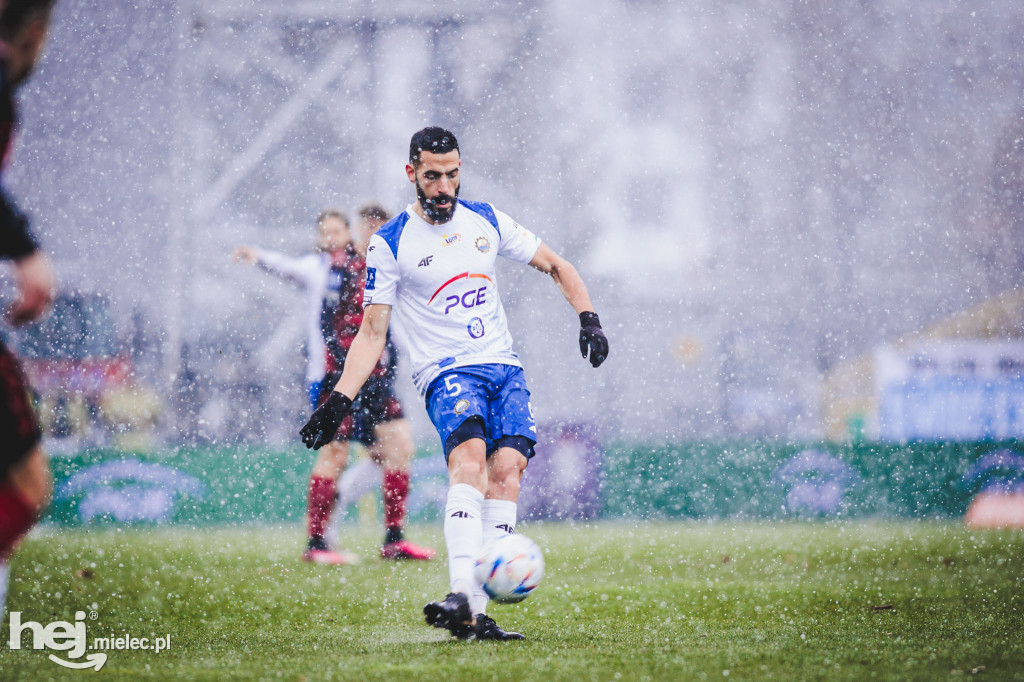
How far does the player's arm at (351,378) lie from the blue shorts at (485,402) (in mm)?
257

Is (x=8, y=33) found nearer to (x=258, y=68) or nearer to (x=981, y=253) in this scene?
(x=258, y=68)

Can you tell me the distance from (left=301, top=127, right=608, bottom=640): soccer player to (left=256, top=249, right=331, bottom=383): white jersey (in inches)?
87.4

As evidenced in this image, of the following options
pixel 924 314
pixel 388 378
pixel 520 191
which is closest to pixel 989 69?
pixel 924 314

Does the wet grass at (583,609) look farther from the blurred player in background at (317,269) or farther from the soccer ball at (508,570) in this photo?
the blurred player in background at (317,269)

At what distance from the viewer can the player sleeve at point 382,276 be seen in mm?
3711

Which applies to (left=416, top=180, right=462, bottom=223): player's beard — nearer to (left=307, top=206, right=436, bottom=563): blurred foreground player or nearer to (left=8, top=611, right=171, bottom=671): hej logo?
(left=8, top=611, right=171, bottom=671): hej logo

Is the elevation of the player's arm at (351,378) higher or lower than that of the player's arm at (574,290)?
lower

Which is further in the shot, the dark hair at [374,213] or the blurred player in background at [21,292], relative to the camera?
the dark hair at [374,213]

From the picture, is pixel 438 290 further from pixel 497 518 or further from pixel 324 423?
pixel 497 518

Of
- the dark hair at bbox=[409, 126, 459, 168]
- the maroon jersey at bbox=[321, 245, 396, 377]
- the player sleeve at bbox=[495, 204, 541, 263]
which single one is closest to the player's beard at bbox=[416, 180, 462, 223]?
the dark hair at bbox=[409, 126, 459, 168]

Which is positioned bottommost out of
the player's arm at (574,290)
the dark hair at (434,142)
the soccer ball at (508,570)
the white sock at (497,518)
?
the soccer ball at (508,570)

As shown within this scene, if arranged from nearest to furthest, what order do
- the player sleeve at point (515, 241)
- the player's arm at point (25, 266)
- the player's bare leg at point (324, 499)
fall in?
the player's arm at point (25, 266) → the player sleeve at point (515, 241) → the player's bare leg at point (324, 499)

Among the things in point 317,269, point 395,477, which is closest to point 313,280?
point 317,269

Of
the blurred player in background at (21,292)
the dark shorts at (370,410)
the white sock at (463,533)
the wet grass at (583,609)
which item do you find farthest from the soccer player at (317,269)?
the blurred player in background at (21,292)
